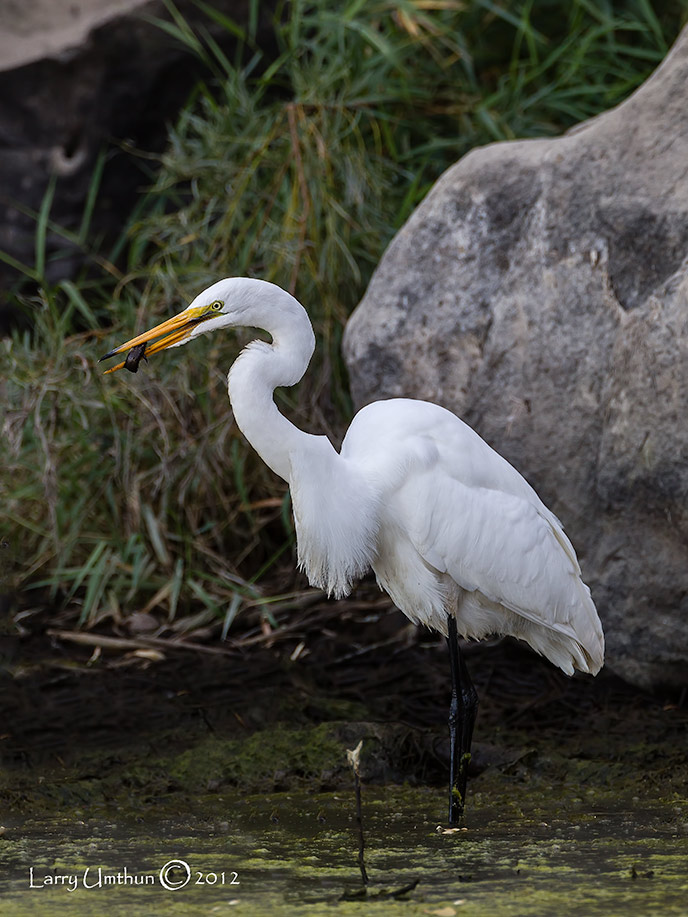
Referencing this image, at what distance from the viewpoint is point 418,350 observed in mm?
3447

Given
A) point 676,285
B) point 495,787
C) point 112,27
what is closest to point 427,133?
point 112,27

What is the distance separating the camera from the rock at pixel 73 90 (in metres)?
5.03

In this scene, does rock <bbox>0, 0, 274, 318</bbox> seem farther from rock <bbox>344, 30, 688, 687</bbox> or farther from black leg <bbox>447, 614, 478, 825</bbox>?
black leg <bbox>447, 614, 478, 825</bbox>

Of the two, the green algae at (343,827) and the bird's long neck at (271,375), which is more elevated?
the bird's long neck at (271,375)

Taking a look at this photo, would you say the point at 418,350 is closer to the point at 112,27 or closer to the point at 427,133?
the point at 427,133

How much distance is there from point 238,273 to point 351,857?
8.17 feet

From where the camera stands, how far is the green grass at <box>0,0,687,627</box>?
13.4 ft

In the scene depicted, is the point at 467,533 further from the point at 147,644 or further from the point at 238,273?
the point at 238,273

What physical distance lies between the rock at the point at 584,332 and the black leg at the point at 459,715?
0.59 meters

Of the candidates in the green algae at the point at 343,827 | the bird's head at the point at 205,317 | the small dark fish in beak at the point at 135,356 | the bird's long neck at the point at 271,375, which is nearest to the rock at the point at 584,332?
the green algae at the point at 343,827

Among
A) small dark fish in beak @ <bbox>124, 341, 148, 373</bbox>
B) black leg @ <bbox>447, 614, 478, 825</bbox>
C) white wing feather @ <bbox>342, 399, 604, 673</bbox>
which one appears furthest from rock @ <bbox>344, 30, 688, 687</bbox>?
small dark fish in beak @ <bbox>124, 341, 148, 373</bbox>

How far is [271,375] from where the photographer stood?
8.06 feet

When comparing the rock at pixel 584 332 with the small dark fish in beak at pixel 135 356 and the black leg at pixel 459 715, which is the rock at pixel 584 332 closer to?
the black leg at pixel 459 715

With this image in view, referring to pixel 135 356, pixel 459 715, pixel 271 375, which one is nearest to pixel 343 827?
pixel 459 715
